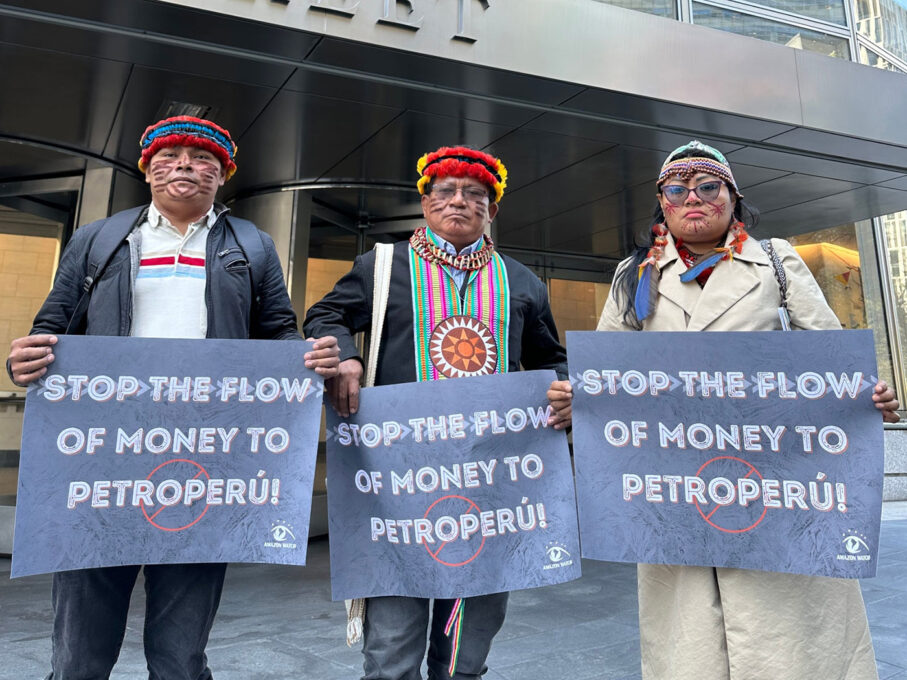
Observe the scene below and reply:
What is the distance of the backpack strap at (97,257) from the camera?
6.30 feet

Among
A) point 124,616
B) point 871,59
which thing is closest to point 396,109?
point 124,616

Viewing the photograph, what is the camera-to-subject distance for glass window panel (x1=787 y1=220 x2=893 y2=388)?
404 inches

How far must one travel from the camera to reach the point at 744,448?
179cm

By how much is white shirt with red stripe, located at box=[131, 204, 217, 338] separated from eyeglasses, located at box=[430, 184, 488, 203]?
775 mm

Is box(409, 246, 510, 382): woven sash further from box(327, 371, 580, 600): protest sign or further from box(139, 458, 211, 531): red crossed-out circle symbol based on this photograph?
box(139, 458, 211, 531): red crossed-out circle symbol

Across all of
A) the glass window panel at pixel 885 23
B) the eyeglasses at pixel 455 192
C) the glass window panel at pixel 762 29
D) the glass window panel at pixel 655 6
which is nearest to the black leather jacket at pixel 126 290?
the eyeglasses at pixel 455 192

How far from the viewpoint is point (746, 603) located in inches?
68.2

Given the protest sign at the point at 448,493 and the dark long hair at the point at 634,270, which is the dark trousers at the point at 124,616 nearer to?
the protest sign at the point at 448,493

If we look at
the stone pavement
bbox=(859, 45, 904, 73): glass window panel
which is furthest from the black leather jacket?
bbox=(859, 45, 904, 73): glass window panel

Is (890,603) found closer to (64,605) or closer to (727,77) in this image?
(727,77)

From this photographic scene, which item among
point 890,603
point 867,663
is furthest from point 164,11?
point 890,603

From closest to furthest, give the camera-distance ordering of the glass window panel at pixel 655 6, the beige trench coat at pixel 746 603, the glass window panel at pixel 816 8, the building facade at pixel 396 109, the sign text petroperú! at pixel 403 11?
the beige trench coat at pixel 746 603 < the sign text petroperú! at pixel 403 11 < the building facade at pixel 396 109 < the glass window panel at pixel 655 6 < the glass window panel at pixel 816 8

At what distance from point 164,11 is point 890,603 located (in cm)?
583

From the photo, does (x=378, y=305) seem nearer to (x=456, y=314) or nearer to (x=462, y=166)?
(x=456, y=314)
